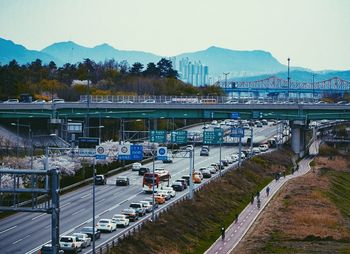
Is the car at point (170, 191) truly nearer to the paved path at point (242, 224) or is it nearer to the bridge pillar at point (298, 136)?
the paved path at point (242, 224)

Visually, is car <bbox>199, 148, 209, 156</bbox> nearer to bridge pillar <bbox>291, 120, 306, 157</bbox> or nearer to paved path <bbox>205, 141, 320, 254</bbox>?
bridge pillar <bbox>291, 120, 306, 157</bbox>

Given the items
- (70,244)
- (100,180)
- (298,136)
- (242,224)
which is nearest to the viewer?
(70,244)

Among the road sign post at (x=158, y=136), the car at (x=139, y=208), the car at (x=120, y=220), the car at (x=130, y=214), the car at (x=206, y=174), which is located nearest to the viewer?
the car at (x=120, y=220)

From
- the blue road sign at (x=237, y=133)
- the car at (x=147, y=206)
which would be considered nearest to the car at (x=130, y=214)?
the car at (x=147, y=206)

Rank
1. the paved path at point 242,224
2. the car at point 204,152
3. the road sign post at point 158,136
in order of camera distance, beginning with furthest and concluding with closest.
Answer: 1. the car at point 204,152
2. the road sign post at point 158,136
3. the paved path at point 242,224

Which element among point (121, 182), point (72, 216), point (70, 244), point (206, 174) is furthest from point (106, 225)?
point (206, 174)

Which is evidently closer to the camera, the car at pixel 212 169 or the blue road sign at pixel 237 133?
the car at pixel 212 169

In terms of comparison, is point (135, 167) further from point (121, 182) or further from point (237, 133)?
point (237, 133)
